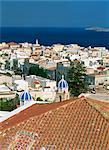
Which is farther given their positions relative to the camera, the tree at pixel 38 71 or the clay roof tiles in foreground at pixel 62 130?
the tree at pixel 38 71

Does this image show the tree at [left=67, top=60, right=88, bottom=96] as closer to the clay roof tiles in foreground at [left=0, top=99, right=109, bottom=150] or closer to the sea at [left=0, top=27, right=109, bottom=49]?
the clay roof tiles in foreground at [left=0, top=99, right=109, bottom=150]

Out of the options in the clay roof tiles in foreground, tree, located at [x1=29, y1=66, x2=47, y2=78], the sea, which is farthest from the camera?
the sea

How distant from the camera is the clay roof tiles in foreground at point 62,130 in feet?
20.0

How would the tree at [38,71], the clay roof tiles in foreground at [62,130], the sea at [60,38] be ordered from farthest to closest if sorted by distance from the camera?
the sea at [60,38] → the tree at [38,71] → the clay roof tiles in foreground at [62,130]

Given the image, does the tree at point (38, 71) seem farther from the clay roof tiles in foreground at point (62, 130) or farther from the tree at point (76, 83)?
the clay roof tiles in foreground at point (62, 130)

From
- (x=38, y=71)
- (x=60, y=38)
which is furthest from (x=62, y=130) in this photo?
(x=60, y=38)

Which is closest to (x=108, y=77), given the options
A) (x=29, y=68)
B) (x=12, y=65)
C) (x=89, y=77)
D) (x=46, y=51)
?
(x=89, y=77)

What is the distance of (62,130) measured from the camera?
6395 mm

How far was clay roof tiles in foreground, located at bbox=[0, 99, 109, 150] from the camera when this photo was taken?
6100mm

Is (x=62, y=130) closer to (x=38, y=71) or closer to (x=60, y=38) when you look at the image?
(x=38, y=71)

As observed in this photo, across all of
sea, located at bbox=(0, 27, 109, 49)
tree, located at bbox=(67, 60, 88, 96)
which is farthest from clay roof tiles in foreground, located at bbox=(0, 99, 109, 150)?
sea, located at bbox=(0, 27, 109, 49)

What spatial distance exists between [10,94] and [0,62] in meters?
21.7

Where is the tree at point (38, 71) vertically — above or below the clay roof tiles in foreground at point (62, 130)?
above

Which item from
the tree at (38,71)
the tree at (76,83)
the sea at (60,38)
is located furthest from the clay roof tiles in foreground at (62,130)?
the sea at (60,38)
